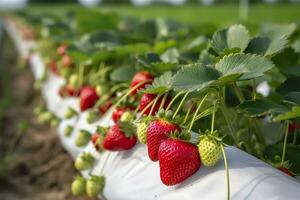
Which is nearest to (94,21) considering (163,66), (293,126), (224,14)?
(163,66)

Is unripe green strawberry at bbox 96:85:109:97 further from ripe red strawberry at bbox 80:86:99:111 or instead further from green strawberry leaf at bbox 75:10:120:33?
green strawberry leaf at bbox 75:10:120:33

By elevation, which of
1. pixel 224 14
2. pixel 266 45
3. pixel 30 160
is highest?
pixel 266 45

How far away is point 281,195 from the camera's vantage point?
1.26 m

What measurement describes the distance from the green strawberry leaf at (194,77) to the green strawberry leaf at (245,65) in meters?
0.03

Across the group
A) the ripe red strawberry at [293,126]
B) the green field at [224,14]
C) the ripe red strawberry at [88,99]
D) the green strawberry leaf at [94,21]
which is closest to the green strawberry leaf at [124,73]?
the ripe red strawberry at [88,99]

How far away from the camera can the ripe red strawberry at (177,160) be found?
4.63 feet

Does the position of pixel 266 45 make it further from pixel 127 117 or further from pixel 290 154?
pixel 127 117

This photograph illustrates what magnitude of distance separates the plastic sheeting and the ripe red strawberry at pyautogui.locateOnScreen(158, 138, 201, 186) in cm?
3

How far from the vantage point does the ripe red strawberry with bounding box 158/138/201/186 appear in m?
1.41

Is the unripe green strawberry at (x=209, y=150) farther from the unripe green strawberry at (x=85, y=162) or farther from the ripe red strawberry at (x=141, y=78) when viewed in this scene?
the unripe green strawberry at (x=85, y=162)

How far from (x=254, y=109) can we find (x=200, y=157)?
0.19 metres

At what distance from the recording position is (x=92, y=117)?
8.03ft

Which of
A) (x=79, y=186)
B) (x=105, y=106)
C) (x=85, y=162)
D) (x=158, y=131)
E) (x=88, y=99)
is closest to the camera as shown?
(x=158, y=131)

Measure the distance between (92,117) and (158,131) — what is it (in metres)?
0.98
